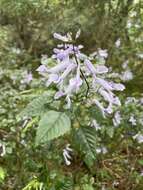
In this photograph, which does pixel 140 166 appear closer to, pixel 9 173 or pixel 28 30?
pixel 9 173

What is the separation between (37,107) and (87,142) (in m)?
0.25

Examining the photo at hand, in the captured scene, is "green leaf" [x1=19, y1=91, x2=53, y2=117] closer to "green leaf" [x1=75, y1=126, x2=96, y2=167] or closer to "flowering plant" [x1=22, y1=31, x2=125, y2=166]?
"flowering plant" [x1=22, y1=31, x2=125, y2=166]

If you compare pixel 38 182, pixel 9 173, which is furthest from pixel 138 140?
pixel 38 182

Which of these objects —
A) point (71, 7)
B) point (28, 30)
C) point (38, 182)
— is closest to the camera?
point (38, 182)

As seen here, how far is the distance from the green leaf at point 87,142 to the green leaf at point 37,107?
177 mm

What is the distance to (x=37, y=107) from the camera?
8.20 ft

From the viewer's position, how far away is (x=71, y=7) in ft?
17.4

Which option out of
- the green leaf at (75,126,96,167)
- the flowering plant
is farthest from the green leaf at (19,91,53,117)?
the green leaf at (75,126,96,167)

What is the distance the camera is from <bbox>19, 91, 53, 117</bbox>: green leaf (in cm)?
248

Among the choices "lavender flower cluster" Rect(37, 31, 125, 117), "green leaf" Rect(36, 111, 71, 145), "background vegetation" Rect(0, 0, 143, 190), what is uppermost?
"lavender flower cluster" Rect(37, 31, 125, 117)

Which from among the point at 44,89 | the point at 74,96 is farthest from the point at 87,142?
the point at 44,89

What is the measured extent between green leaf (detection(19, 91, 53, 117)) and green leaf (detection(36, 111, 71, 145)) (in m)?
0.07

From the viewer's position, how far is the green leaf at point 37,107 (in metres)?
2.48

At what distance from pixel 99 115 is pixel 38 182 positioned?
642 mm
